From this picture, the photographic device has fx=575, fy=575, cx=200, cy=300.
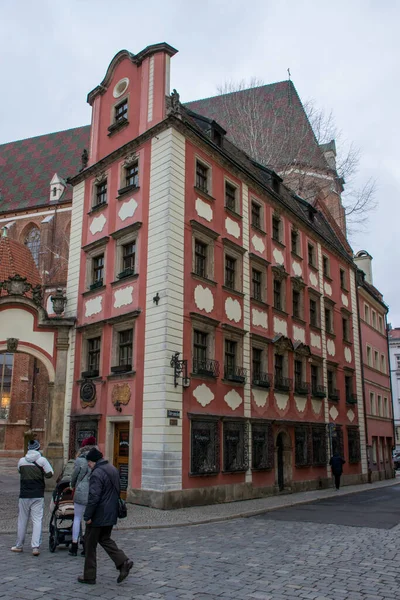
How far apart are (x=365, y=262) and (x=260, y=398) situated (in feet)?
75.1

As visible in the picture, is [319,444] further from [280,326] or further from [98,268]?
[98,268]

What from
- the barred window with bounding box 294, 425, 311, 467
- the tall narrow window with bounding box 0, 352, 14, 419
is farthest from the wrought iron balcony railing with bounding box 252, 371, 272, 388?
the tall narrow window with bounding box 0, 352, 14, 419

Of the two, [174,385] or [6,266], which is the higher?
[6,266]

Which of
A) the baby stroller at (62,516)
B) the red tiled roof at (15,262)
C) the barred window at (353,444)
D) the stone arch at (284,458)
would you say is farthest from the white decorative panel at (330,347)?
the baby stroller at (62,516)

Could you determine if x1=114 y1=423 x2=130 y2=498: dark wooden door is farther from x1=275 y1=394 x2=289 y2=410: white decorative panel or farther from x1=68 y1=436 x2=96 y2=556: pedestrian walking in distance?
x1=68 y1=436 x2=96 y2=556: pedestrian walking in distance

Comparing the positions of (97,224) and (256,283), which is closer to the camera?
(97,224)

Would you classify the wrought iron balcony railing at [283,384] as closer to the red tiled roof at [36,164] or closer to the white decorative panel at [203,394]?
the white decorative panel at [203,394]

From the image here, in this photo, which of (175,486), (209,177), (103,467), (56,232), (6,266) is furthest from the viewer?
(56,232)

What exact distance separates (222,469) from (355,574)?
10444 mm

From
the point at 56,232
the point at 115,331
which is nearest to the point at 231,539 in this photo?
the point at 115,331

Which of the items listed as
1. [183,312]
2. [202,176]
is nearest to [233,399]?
[183,312]

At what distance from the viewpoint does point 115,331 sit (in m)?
18.8

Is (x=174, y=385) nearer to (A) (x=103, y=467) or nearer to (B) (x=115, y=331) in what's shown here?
(B) (x=115, y=331)

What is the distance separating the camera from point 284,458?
2230 centimetres
